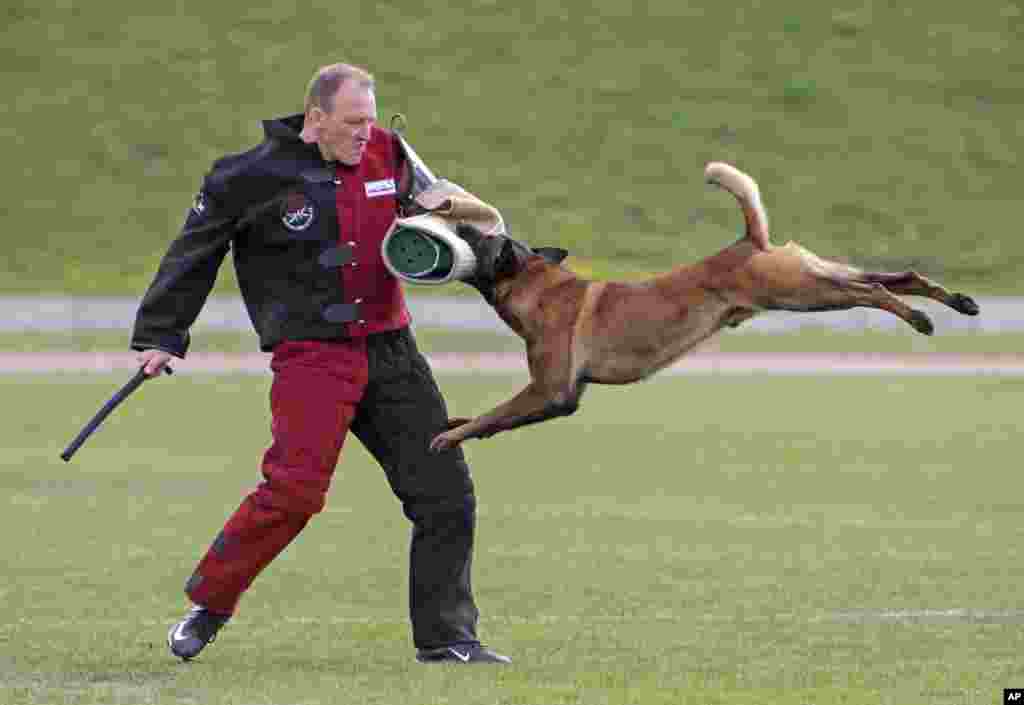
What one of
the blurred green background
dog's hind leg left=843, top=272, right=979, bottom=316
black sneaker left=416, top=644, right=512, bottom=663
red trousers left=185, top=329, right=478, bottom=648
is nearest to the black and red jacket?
red trousers left=185, top=329, right=478, bottom=648

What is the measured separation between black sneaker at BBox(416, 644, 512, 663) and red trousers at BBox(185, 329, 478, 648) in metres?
0.04

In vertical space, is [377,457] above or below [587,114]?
above

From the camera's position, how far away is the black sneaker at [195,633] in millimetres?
7973

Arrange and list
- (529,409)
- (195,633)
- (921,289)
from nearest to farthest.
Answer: (529,409)
(921,289)
(195,633)

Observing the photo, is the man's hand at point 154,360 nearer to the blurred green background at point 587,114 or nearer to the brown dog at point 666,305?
the brown dog at point 666,305

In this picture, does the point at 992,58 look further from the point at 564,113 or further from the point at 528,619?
the point at 528,619

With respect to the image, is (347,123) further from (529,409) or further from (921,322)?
(921,322)

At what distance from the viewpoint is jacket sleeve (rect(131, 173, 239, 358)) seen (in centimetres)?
776

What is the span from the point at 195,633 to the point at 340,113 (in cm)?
195

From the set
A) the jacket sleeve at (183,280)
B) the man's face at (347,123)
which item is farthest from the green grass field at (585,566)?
the man's face at (347,123)

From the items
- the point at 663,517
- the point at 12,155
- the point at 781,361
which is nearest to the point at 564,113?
the point at 12,155

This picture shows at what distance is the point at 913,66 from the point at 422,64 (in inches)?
416

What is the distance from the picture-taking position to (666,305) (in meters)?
7.18

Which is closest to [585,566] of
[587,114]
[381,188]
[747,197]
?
[381,188]
